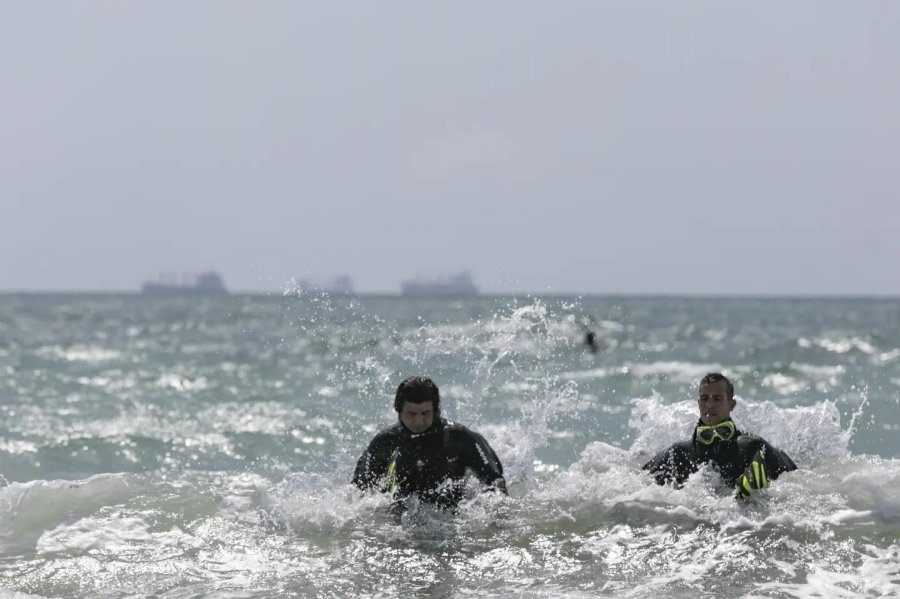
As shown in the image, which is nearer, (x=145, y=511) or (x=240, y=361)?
(x=145, y=511)

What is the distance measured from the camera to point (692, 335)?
137ft

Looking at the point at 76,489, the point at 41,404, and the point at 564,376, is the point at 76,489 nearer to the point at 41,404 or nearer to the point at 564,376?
the point at 41,404

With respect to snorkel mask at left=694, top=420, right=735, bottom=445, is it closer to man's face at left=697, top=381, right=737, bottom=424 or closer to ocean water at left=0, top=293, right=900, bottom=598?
man's face at left=697, top=381, right=737, bottom=424

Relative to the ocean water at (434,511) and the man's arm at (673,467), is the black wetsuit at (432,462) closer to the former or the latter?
the ocean water at (434,511)

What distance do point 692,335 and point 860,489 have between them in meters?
34.1

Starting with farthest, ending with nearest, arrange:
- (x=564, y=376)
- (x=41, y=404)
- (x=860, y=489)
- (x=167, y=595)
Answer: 1. (x=564, y=376)
2. (x=41, y=404)
3. (x=860, y=489)
4. (x=167, y=595)

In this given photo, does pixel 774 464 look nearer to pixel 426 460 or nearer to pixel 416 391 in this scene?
pixel 426 460

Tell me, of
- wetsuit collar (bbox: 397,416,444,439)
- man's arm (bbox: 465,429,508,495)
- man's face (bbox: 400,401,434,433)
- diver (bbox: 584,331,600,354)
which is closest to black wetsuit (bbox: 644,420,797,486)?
man's arm (bbox: 465,429,508,495)

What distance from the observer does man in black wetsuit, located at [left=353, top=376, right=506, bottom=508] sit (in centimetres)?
805

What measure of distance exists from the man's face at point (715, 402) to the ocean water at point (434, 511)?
529 millimetres

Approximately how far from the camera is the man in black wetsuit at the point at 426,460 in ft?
26.4

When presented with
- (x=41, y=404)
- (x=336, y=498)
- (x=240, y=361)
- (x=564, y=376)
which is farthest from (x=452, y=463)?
(x=240, y=361)

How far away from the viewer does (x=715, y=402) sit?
846 centimetres

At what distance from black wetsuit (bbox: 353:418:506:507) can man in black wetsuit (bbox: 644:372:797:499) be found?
4.90ft
